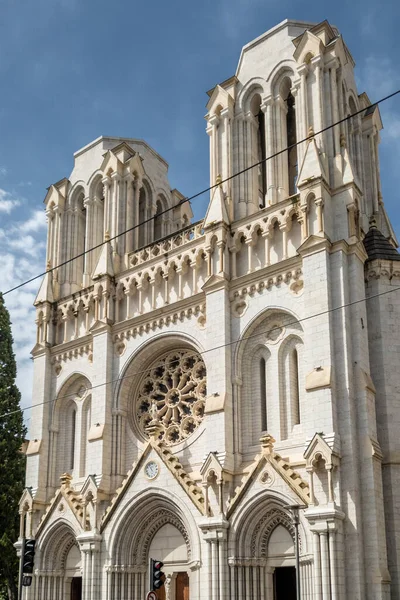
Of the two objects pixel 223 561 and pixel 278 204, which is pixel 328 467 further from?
pixel 278 204

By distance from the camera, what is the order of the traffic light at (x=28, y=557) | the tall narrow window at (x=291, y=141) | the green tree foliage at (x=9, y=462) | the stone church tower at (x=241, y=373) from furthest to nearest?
the green tree foliage at (x=9, y=462) → the tall narrow window at (x=291, y=141) → the stone church tower at (x=241, y=373) → the traffic light at (x=28, y=557)

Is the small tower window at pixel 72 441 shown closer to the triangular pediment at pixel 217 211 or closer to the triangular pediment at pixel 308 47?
the triangular pediment at pixel 217 211

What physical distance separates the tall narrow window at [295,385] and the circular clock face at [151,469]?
5.64 metres

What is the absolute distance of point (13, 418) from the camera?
3925 centimetres

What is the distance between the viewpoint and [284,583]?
89.7 ft

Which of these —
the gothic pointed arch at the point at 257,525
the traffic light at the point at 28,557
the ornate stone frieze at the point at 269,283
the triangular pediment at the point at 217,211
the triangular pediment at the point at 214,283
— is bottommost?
the traffic light at the point at 28,557

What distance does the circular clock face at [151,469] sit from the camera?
97.3ft

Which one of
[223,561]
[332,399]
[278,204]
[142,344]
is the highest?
[278,204]

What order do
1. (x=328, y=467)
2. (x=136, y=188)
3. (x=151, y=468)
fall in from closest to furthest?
(x=328, y=467)
(x=151, y=468)
(x=136, y=188)

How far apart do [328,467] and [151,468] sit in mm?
7906

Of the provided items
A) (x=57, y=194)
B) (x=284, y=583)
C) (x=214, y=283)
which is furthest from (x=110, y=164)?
(x=284, y=583)

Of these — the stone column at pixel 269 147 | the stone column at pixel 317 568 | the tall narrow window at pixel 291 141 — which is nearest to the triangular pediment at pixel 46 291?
the stone column at pixel 269 147

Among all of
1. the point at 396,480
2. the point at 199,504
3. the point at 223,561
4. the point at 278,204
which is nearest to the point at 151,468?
the point at 199,504

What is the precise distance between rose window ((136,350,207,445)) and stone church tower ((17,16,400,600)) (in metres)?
0.09
